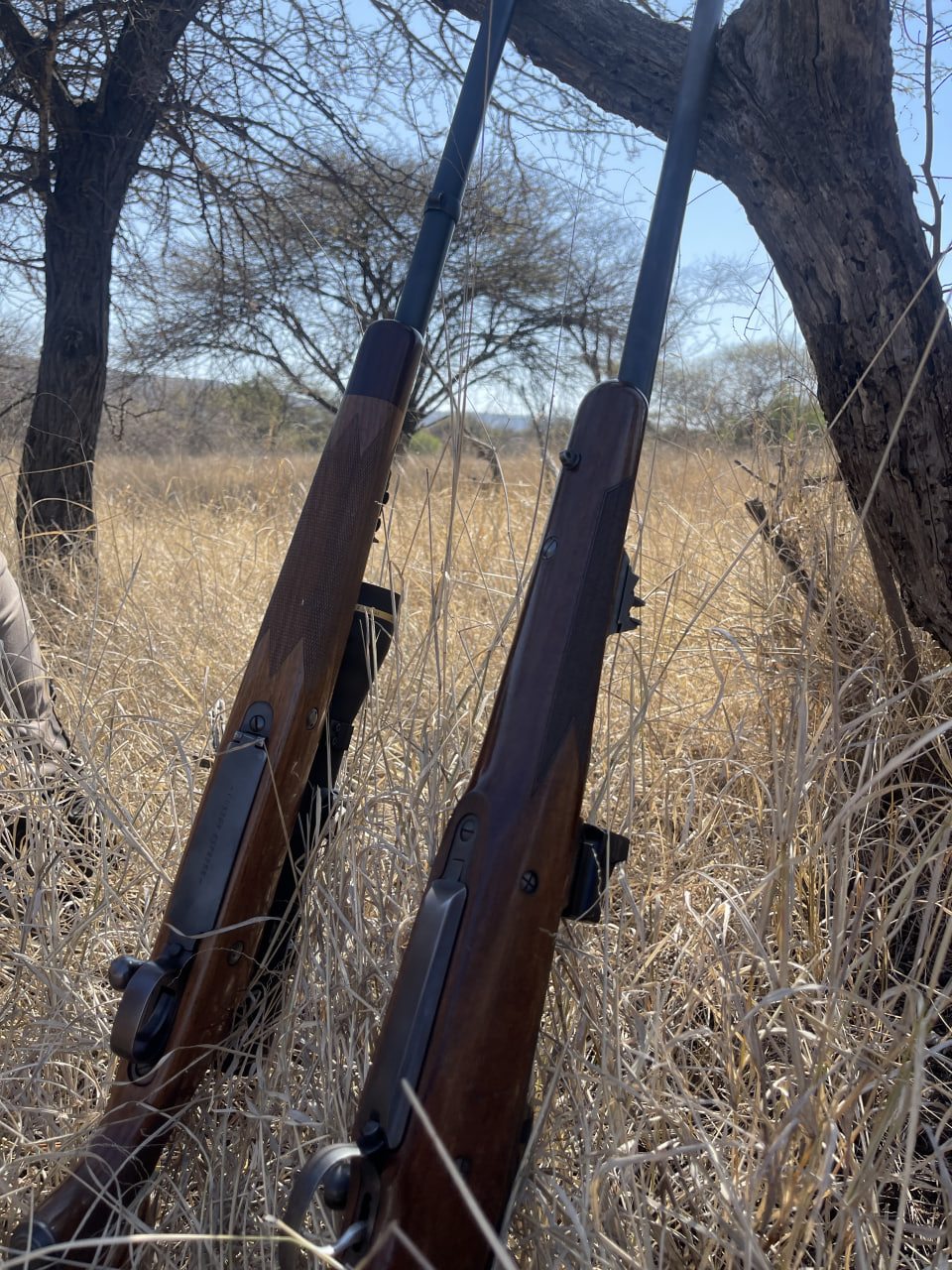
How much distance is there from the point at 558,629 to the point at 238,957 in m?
0.59

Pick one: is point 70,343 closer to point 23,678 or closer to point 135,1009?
point 23,678

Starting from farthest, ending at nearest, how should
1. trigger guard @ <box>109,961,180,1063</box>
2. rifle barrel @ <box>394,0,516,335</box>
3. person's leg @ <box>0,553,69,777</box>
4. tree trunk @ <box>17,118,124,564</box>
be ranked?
tree trunk @ <box>17,118,124,564</box>, person's leg @ <box>0,553,69,777</box>, rifle barrel @ <box>394,0,516,335</box>, trigger guard @ <box>109,961,180,1063</box>

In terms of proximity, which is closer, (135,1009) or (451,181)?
(135,1009)

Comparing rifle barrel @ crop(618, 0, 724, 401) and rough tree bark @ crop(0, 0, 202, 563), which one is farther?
rough tree bark @ crop(0, 0, 202, 563)

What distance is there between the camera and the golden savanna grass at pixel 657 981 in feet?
2.78

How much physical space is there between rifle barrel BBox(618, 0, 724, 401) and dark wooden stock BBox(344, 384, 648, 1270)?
8 cm

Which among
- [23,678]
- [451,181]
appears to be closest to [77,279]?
[23,678]

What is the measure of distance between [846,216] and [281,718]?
1132 mm

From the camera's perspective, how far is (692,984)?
3.55 ft

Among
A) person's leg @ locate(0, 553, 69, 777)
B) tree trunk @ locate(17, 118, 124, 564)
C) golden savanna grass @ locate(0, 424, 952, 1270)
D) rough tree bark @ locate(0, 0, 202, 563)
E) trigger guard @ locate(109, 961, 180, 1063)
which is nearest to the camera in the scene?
golden savanna grass @ locate(0, 424, 952, 1270)

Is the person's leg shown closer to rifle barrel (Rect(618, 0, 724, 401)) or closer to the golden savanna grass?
the golden savanna grass

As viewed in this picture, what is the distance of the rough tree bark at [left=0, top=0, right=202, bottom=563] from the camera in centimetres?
312

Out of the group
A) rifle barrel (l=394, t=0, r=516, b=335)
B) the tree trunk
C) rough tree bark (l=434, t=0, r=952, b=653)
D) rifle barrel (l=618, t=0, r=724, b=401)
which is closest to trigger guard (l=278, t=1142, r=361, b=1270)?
rifle barrel (l=618, t=0, r=724, b=401)

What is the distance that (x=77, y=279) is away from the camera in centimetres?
333
